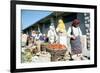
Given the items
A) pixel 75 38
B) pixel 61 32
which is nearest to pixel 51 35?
pixel 61 32

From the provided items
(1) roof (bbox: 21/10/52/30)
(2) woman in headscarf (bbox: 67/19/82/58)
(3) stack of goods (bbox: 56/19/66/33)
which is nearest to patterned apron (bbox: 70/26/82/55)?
(2) woman in headscarf (bbox: 67/19/82/58)

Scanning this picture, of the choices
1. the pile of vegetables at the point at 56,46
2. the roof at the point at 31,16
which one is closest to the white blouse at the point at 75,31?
the pile of vegetables at the point at 56,46

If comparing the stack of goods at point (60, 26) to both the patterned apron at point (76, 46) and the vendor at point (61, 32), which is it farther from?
the patterned apron at point (76, 46)

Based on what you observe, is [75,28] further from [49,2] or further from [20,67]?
[20,67]

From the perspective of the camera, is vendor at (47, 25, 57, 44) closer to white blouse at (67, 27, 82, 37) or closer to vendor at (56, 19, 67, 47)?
vendor at (56, 19, 67, 47)

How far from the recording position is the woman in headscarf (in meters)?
1.90

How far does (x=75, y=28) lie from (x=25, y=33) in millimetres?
490

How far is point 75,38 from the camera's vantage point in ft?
6.27

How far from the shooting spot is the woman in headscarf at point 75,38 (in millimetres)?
1900

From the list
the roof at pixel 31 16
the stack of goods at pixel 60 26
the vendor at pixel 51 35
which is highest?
the roof at pixel 31 16

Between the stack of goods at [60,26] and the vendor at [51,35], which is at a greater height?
the stack of goods at [60,26]

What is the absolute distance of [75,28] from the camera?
1916mm

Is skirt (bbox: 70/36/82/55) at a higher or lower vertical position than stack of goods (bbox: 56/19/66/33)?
lower

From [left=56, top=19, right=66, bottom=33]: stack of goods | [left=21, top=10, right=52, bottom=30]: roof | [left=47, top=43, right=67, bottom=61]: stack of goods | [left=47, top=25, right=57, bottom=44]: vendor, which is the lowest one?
[left=47, top=43, right=67, bottom=61]: stack of goods
